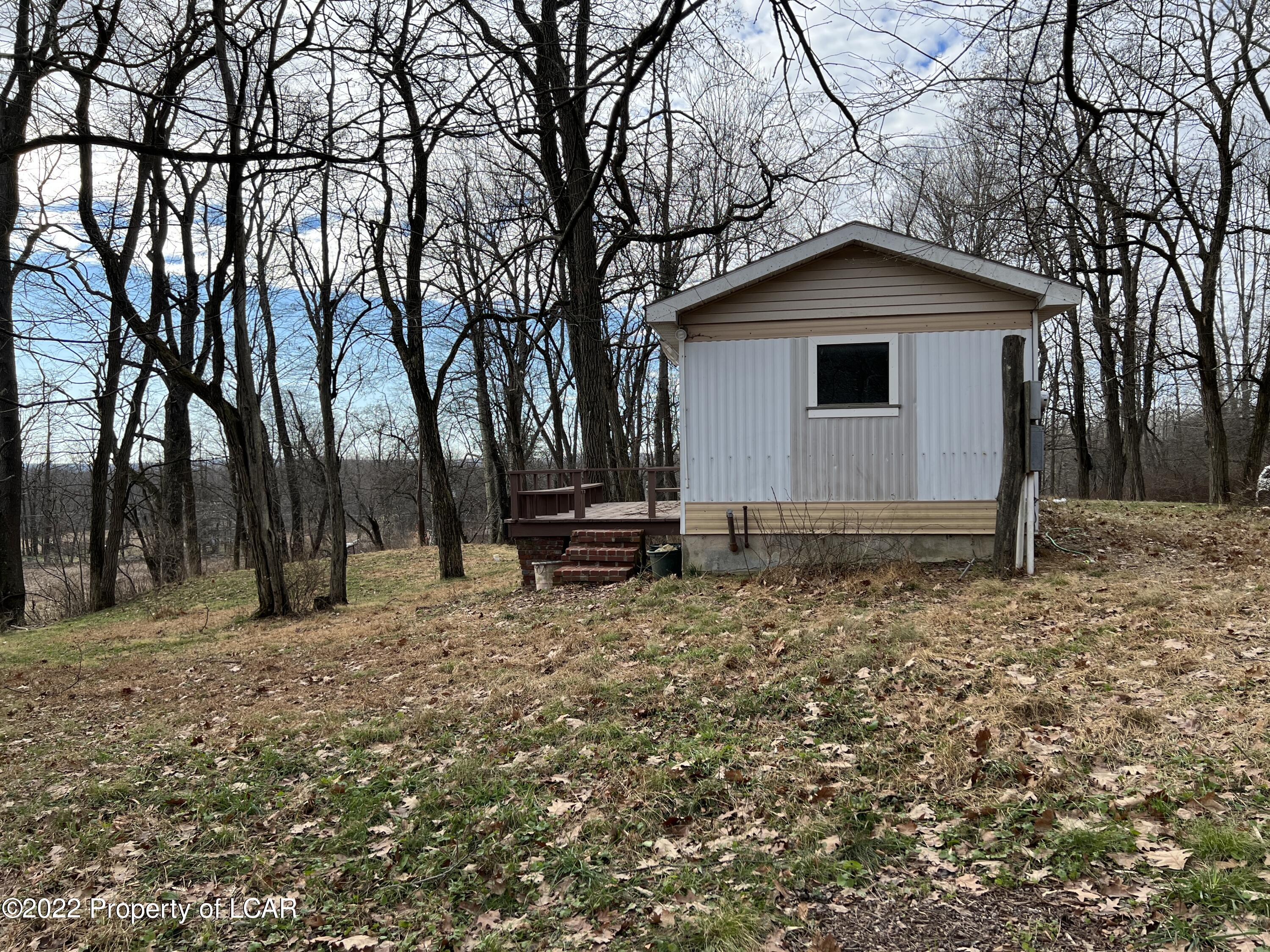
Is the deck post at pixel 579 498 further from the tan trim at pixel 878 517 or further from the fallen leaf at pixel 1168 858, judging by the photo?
the fallen leaf at pixel 1168 858

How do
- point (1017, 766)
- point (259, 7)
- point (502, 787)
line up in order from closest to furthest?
point (1017, 766) → point (502, 787) → point (259, 7)

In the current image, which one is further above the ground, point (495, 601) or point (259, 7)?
point (259, 7)

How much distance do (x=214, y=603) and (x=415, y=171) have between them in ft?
29.7

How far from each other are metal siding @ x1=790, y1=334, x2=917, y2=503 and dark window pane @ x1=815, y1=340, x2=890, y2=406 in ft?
0.54

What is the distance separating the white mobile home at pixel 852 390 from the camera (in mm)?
9156

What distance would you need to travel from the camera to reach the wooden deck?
36.5ft

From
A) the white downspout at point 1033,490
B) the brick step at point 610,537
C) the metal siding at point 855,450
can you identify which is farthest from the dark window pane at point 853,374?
the brick step at point 610,537

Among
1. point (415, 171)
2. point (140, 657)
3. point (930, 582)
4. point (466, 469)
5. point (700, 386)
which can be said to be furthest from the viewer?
point (466, 469)

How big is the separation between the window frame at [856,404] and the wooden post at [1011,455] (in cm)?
120

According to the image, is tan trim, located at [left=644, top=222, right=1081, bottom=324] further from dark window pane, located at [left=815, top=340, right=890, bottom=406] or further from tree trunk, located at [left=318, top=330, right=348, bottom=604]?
tree trunk, located at [left=318, top=330, right=348, bottom=604]

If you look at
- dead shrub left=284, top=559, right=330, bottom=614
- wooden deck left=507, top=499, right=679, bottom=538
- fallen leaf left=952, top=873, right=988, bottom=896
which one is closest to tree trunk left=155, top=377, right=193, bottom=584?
dead shrub left=284, top=559, right=330, bottom=614

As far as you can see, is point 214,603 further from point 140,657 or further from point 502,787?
point 502,787

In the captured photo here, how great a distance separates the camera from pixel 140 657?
916 centimetres

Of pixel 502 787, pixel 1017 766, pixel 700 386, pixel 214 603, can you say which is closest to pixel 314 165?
pixel 502 787
